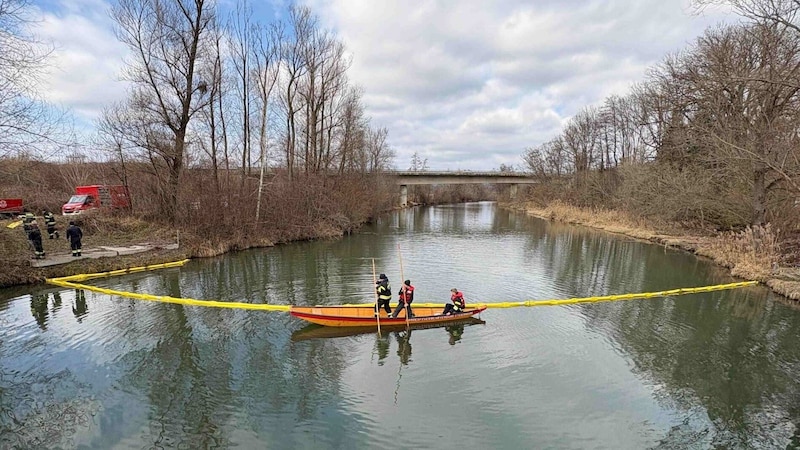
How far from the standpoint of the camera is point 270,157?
30453 millimetres

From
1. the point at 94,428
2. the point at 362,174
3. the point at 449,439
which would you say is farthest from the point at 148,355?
the point at 362,174

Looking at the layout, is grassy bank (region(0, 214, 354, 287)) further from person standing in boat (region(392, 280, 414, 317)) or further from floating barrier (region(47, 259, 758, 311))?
person standing in boat (region(392, 280, 414, 317))

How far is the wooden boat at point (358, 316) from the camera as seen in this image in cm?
1179

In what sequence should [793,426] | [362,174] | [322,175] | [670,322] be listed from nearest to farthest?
[793,426] < [670,322] < [322,175] < [362,174]

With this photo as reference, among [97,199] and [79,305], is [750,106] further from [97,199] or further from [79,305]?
[97,199]

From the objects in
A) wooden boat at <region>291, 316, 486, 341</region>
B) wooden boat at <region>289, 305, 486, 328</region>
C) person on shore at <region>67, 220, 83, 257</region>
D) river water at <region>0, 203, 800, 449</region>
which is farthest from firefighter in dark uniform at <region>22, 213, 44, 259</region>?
wooden boat at <region>291, 316, 486, 341</region>

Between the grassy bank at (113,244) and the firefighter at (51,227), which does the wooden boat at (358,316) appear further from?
the firefighter at (51,227)

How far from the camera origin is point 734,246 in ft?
69.9

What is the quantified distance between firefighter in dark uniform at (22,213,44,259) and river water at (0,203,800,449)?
7.81 feet

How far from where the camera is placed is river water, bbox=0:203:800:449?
7.46m

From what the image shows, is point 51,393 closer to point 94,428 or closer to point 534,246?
point 94,428

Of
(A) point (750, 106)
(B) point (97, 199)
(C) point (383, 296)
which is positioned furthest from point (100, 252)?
(A) point (750, 106)

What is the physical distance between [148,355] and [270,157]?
72.1 feet

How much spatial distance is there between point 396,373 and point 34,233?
16232 millimetres
